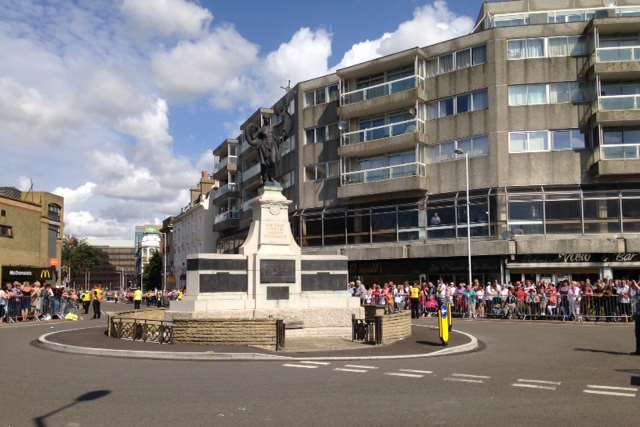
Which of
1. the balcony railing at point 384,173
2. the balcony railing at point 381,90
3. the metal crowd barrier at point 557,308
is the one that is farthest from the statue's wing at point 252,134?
the balcony railing at point 381,90

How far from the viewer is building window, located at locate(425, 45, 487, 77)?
3878 cm

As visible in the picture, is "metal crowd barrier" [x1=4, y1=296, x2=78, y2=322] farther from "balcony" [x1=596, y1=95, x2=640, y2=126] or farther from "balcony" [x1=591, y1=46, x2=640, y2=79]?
"balcony" [x1=591, y1=46, x2=640, y2=79]

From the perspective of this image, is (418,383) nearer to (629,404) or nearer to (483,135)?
(629,404)

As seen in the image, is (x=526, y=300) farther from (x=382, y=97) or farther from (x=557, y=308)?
(x=382, y=97)

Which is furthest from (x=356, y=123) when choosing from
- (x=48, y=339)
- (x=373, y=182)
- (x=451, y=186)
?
(x=48, y=339)

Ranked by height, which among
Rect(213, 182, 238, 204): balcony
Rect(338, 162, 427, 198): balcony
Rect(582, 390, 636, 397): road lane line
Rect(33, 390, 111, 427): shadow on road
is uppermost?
Rect(213, 182, 238, 204): balcony

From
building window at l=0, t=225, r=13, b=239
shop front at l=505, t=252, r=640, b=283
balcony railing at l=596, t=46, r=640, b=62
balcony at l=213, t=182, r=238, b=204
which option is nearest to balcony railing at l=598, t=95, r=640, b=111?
balcony railing at l=596, t=46, r=640, b=62

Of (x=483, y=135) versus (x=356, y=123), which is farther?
(x=356, y=123)

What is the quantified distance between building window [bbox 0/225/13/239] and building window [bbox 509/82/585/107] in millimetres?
36328

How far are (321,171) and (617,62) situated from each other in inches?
770

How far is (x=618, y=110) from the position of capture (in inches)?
1366

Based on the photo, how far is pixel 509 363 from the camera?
43.6 feet

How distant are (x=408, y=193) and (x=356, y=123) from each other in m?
6.77

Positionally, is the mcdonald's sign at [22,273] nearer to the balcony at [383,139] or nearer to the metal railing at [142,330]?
the balcony at [383,139]
